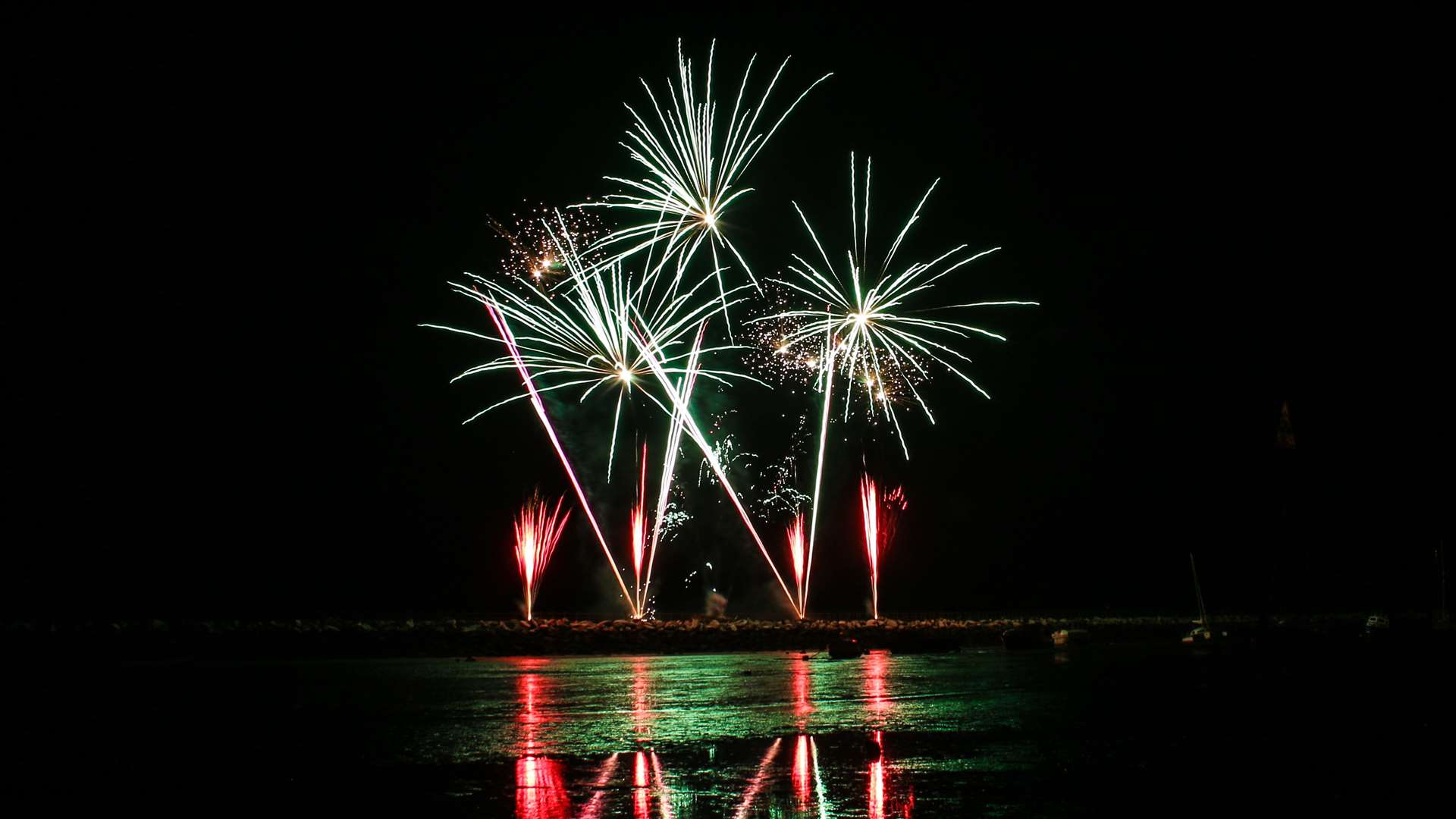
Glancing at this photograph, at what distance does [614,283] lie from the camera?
25.2 meters

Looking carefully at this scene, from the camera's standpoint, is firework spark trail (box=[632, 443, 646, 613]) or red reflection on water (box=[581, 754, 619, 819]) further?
firework spark trail (box=[632, 443, 646, 613])

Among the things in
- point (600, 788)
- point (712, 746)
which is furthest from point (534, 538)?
point (600, 788)

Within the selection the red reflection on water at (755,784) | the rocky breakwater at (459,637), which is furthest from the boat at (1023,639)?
the red reflection on water at (755,784)

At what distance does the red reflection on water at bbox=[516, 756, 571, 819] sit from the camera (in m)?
7.12

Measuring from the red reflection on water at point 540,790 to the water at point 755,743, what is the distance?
0.09 ft

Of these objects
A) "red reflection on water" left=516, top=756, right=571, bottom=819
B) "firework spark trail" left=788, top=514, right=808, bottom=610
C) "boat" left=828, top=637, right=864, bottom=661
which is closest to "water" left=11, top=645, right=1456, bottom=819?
"red reflection on water" left=516, top=756, right=571, bottom=819

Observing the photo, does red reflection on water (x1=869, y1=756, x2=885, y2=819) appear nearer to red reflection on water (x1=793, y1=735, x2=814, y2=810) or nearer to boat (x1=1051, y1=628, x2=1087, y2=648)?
red reflection on water (x1=793, y1=735, x2=814, y2=810)

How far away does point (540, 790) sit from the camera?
25.8 feet

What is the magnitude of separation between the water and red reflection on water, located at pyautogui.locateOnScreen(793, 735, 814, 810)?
3 centimetres

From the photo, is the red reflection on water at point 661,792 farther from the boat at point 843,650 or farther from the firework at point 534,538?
the firework at point 534,538

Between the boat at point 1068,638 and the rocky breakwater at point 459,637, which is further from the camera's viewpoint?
the boat at point 1068,638

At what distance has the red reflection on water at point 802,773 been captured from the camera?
300 inches

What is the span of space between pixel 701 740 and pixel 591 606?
146ft

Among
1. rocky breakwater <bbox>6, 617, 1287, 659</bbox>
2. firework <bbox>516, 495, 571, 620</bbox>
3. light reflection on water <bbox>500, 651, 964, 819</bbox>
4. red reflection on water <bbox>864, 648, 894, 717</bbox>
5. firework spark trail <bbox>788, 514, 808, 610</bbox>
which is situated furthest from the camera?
firework <bbox>516, 495, 571, 620</bbox>
